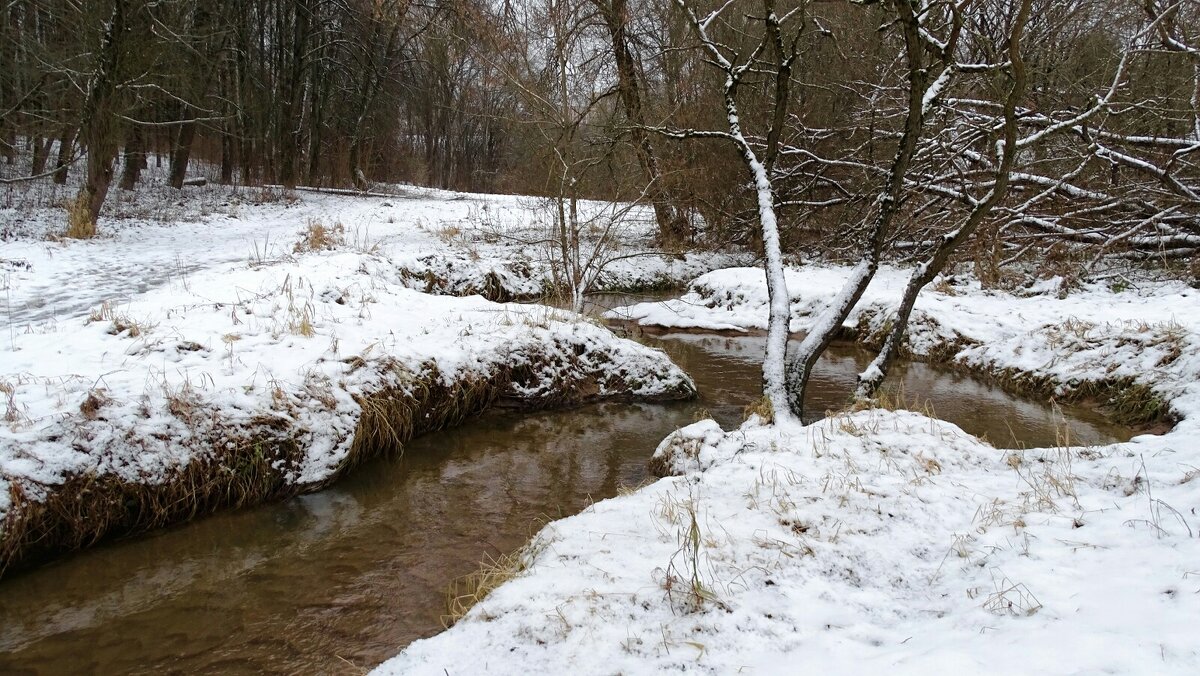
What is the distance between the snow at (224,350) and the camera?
376cm

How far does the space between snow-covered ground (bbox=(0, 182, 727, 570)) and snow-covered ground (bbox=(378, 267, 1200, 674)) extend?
98.8 inches

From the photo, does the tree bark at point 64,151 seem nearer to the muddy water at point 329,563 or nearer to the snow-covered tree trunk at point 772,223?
the muddy water at point 329,563

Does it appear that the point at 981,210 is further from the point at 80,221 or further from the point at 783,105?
the point at 80,221

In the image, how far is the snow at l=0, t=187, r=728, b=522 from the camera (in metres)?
3.76

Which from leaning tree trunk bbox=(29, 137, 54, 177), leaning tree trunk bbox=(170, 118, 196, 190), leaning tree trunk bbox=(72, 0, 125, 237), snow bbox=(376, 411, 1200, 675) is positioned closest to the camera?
snow bbox=(376, 411, 1200, 675)

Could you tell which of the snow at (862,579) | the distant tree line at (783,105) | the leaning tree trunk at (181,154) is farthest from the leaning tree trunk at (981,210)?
the leaning tree trunk at (181,154)

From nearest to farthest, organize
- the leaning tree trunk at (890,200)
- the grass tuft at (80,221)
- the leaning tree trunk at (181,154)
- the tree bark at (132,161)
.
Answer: the leaning tree trunk at (890,200), the grass tuft at (80,221), the tree bark at (132,161), the leaning tree trunk at (181,154)

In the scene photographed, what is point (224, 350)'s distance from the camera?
4844mm

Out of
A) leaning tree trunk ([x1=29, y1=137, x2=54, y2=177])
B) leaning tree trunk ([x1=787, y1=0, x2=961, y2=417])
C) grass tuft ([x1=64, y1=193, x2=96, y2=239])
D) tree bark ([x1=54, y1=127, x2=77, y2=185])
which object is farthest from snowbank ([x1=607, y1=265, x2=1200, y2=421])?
leaning tree trunk ([x1=29, y1=137, x2=54, y2=177])

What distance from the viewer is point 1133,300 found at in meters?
8.12

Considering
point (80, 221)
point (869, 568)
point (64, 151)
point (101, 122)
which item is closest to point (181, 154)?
point (64, 151)

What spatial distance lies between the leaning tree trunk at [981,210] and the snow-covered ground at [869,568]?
1.23 m

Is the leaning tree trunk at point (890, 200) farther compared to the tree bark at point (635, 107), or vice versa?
the tree bark at point (635, 107)

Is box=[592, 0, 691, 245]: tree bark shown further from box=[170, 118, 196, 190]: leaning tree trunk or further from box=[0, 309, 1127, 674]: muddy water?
box=[170, 118, 196, 190]: leaning tree trunk
